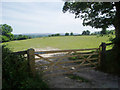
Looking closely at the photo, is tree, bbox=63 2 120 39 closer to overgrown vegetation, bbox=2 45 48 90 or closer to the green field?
the green field

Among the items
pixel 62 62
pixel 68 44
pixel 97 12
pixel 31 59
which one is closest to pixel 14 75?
pixel 31 59

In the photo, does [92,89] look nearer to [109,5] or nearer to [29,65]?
[29,65]

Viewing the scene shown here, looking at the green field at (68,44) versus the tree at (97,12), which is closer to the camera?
the tree at (97,12)

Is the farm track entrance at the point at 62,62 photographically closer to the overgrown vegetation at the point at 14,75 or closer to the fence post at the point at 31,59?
the fence post at the point at 31,59

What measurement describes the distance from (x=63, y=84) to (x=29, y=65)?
1974 mm

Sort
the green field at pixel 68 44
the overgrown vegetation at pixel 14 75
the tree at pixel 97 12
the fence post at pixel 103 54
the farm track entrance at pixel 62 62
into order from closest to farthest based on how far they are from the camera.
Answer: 1. the overgrown vegetation at pixel 14 75
2. the farm track entrance at pixel 62 62
3. the fence post at pixel 103 54
4. the tree at pixel 97 12
5. the green field at pixel 68 44

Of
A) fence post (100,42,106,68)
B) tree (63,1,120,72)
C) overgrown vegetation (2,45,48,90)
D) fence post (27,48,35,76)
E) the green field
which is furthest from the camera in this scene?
the green field

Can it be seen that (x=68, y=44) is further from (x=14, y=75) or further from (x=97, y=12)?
(x=14, y=75)

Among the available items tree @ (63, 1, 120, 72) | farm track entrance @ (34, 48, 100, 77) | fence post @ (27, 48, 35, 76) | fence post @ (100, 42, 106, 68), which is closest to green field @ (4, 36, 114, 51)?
tree @ (63, 1, 120, 72)

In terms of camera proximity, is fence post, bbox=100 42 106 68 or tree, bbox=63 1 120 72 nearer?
fence post, bbox=100 42 106 68

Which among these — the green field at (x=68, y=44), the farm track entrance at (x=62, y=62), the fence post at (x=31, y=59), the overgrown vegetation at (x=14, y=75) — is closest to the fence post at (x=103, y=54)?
the farm track entrance at (x=62, y=62)

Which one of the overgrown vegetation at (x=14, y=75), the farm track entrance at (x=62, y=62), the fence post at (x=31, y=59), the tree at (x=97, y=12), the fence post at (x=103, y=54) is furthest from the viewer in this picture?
the tree at (x=97, y=12)

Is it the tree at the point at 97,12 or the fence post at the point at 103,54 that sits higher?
the tree at the point at 97,12

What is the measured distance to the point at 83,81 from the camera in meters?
5.05
